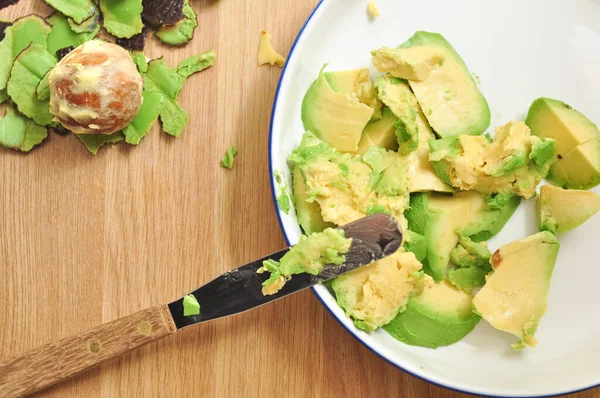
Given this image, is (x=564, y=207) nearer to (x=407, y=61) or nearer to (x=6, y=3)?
(x=407, y=61)

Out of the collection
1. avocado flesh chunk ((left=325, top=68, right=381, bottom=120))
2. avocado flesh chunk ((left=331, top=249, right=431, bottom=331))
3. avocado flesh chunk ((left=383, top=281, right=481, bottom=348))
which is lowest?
avocado flesh chunk ((left=383, top=281, right=481, bottom=348))

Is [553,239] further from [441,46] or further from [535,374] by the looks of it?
[441,46]

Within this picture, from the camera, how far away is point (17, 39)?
1.19 m

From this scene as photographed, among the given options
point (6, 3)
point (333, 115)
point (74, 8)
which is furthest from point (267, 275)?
point (6, 3)

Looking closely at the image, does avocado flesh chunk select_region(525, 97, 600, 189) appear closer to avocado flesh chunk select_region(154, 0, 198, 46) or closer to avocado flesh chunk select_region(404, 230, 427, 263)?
avocado flesh chunk select_region(404, 230, 427, 263)

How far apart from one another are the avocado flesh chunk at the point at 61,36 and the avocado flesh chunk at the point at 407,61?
636 millimetres

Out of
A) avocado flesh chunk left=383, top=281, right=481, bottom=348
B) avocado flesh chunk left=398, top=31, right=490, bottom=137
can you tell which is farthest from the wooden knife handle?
avocado flesh chunk left=398, top=31, right=490, bottom=137

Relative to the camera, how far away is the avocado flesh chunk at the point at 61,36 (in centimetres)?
121

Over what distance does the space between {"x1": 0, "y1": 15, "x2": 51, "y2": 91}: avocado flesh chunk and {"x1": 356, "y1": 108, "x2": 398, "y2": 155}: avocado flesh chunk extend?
73cm

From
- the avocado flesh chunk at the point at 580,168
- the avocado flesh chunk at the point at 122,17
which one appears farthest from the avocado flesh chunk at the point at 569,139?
the avocado flesh chunk at the point at 122,17

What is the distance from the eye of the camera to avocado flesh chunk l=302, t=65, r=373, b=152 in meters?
1.06

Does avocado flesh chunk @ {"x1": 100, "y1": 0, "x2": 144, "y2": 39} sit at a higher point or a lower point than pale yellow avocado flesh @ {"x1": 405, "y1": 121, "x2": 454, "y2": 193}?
higher

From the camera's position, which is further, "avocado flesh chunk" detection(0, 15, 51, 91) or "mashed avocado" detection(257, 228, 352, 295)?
"avocado flesh chunk" detection(0, 15, 51, 91)

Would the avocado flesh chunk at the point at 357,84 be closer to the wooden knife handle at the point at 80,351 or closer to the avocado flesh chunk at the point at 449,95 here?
the avocado flesh chunk at the point at 449,95
